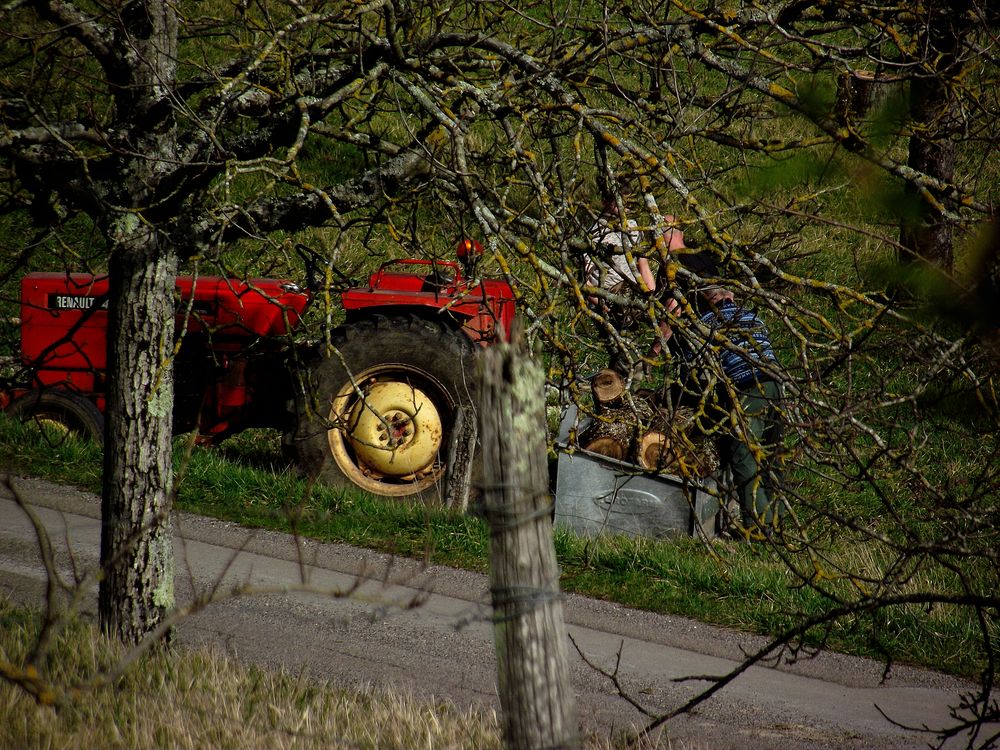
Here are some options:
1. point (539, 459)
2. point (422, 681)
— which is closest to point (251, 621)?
point (422, 681)

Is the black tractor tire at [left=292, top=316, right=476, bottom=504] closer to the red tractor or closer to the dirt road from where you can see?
the red tractor

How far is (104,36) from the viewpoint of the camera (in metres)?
3.71

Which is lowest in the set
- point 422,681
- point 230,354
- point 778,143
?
point 422,681

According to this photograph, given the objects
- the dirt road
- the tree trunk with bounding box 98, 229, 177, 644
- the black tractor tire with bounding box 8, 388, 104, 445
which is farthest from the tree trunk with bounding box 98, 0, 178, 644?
the black tractor tire with bounding box 8, 388, 104, 445

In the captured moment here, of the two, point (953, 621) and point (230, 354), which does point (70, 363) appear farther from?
point (953, 621)

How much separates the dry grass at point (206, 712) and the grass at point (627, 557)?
1.15m

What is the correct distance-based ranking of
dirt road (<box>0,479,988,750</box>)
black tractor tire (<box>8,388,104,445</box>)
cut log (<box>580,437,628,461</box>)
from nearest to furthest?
1. dirt road (<box>0,479,988,750</box>)
2. cut log (<box>580,437,628,461</box>)
3. black tractor tire (<box>8,388,104,445</box>)

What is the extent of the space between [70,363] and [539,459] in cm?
636

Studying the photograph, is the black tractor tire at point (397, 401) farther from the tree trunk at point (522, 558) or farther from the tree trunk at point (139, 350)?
the tree trunk at point (522, 558)

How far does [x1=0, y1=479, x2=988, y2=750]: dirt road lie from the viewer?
4.12m

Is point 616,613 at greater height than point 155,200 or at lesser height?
lesser

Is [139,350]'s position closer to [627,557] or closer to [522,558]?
[522,558]

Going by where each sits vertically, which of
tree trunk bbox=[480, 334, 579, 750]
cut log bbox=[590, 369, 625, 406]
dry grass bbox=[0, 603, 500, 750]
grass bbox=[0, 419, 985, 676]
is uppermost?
cut log bbox=[590, 369, 625, 406]

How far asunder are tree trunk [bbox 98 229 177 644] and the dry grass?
→ 221 mm
